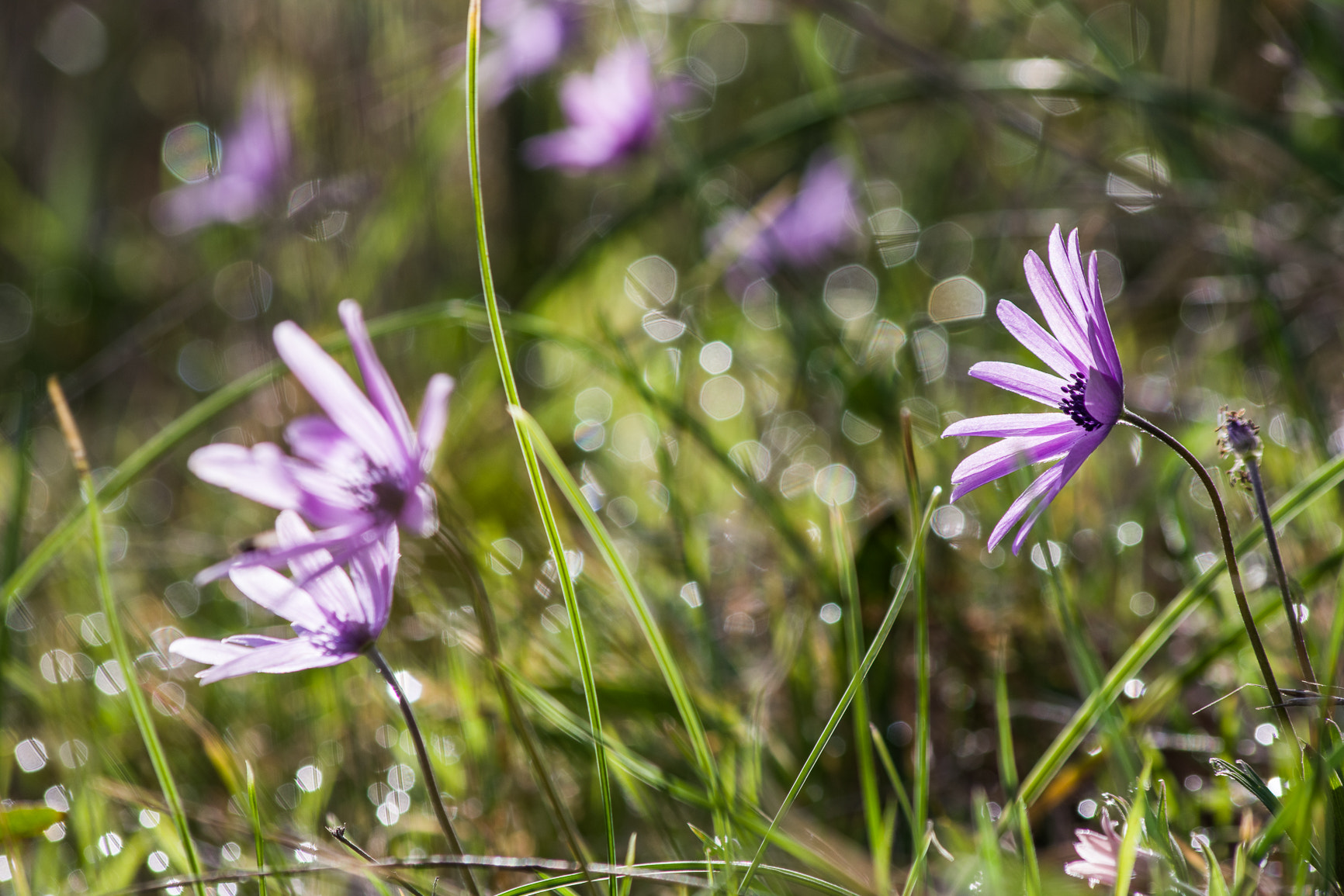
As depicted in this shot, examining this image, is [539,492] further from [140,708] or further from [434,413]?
[140,708]

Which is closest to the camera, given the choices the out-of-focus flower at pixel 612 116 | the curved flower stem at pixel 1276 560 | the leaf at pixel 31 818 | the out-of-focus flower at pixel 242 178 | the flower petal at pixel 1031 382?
the curved flower stem at pixel 1276 560

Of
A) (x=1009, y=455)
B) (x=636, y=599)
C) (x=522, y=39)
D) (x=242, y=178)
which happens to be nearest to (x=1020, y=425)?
(x=1009, y=455)

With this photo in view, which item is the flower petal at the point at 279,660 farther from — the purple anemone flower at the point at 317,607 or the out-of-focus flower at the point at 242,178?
the out-of-focus flower at the point at 242,178

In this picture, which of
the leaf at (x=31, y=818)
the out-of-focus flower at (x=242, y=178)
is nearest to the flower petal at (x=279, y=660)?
the leaf at (x=31, y=818)

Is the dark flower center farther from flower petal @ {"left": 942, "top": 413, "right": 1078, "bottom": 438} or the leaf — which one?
the leaf

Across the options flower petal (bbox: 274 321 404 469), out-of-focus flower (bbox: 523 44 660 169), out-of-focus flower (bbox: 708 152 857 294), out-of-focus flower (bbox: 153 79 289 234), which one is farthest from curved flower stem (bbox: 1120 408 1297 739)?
out-of-focus flower (bbox: 153 79 289 234)

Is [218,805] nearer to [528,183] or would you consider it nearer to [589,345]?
[589,345]
